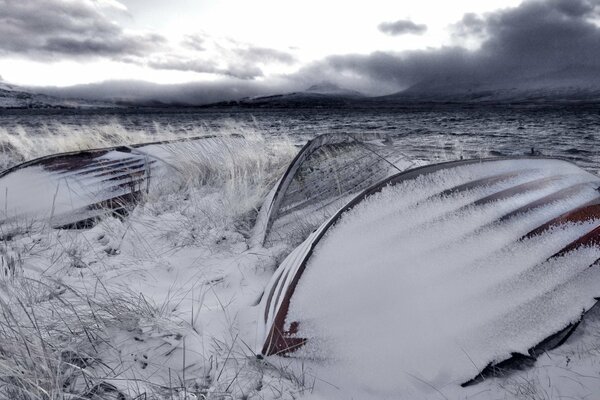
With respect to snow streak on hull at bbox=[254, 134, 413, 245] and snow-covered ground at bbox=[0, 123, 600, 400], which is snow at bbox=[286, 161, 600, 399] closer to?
snow-covered ground at bbox=[0, 123, 600, 400]

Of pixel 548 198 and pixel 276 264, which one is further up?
pixel 548 198

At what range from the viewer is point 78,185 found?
4496 millimetres

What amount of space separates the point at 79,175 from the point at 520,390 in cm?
483

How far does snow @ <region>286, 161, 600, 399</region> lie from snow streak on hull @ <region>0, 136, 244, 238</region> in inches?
113

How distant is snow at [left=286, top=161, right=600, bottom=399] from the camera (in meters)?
1.65

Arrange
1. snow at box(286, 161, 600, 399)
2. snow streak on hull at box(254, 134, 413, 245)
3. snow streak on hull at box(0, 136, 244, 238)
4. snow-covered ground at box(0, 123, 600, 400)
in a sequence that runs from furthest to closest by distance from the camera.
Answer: snow streak on hull at box(0, 136, 244, 238) → snow streak on hull at box(254, 134, 413, 245) → snow at box(286, 161, 600, 399) → snow-covered ground at box(0, 123, 600, 400)

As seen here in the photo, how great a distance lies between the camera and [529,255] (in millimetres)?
2012

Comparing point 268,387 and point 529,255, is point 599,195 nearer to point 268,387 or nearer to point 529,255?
point 529,255

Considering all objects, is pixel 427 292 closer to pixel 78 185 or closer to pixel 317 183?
pixel 317 183

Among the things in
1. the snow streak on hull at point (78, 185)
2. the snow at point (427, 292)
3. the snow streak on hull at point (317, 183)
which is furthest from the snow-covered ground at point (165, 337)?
the snow streak on hull at point (78, 185)

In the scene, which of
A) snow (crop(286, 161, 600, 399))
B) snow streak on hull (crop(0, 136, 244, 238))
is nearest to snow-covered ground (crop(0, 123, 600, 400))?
snow (crop(286, 161, 600, 399))

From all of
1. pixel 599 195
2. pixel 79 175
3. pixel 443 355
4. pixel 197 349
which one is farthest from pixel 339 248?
pixel 79 175

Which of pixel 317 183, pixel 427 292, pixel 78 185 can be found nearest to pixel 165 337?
pixel 427 292

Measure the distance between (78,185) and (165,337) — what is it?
3393 mm
